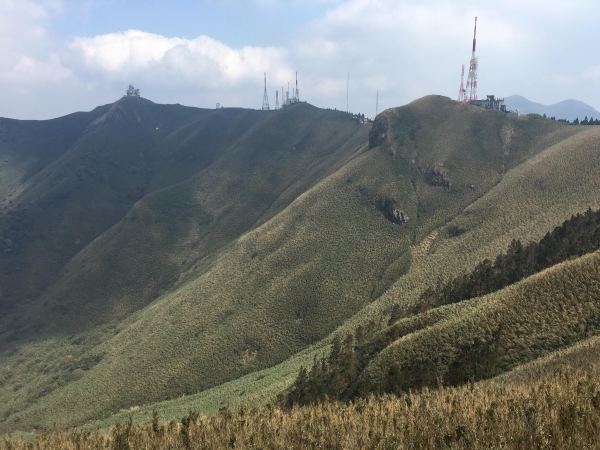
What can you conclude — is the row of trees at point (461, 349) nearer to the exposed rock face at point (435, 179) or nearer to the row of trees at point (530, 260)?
the row of trees at point (530, 260)

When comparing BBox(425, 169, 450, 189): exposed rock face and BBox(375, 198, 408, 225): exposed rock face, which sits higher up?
BBox(425, 169, 450, 189): exposed rock face

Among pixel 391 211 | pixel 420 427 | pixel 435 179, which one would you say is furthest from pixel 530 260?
pixel 435 179

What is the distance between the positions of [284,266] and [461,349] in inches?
2528

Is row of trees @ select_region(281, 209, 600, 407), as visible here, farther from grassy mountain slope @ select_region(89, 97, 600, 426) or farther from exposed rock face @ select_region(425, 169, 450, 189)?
exposed rock face @ select_region(425, 169, 450, 189)

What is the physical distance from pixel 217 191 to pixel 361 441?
575ft

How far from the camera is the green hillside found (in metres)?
78.2

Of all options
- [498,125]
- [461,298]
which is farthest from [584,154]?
[461,298]

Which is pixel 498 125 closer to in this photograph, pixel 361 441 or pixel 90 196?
pixel 361 441

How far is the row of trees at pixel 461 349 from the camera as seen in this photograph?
35938 millimetres

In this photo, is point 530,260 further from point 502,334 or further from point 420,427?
point 420,427

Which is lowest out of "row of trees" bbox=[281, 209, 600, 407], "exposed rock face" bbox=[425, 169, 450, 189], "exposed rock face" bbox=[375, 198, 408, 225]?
"row of trees" bbox=[281, 209, 600, 407]

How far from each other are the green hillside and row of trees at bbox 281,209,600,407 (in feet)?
13.1

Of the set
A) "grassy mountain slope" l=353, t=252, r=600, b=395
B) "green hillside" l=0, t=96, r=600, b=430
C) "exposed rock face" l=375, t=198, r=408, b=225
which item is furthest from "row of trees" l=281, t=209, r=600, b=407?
"exposed rock face" l=375, t=198, r=408, b=225

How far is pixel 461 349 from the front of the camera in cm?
3831
